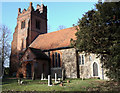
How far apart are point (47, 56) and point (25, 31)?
11.1 m

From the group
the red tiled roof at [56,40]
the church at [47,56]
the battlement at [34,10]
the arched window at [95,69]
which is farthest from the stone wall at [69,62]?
the battlement at [34,10]

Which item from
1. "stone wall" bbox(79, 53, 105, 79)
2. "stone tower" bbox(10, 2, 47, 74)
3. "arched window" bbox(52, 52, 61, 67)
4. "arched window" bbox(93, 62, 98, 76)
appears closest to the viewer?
"arched window" bbox(93, 62, 98, 76)

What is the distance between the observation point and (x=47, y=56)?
2534 cm

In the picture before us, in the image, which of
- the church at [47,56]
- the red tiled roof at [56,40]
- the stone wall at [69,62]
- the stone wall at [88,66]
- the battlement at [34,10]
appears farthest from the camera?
the battlement at [34,10]

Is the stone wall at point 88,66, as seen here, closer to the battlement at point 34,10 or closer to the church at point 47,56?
the church at point 47,56

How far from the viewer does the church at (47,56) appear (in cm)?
2097

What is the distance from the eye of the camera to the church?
21.0 meters

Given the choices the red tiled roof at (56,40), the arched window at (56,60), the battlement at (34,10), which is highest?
the battlement at (34,10)

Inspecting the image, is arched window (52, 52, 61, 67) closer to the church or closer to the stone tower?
the church

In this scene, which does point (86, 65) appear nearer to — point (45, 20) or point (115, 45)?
point (115, 45)

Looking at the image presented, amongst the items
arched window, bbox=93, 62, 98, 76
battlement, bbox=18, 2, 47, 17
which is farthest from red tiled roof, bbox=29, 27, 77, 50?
battlement, bbox=18, 2, 47, 17

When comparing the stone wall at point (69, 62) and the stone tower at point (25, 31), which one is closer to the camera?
the stone wall at point (69, 62)

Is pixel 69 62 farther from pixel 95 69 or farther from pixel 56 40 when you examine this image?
pixel 56 40

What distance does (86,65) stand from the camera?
20922mm
